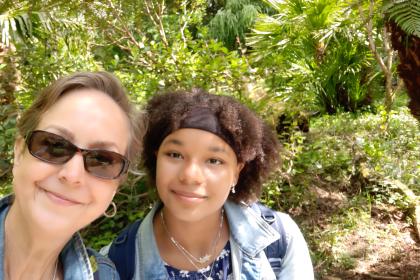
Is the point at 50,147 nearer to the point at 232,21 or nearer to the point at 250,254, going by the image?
the point at 250,254

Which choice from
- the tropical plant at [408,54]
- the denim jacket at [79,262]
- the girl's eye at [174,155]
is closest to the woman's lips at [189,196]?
the girl's eye at [174,155]

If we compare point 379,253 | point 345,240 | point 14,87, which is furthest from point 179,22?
point 379,253

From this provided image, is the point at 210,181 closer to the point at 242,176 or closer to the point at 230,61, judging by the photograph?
the point at 242,176

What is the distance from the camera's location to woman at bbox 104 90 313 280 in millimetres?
1700

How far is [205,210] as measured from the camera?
1.70 m

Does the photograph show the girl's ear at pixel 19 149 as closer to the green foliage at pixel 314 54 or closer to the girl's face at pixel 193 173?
the girl's face at pixel 193 173

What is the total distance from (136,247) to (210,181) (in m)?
0.42

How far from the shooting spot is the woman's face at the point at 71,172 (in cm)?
119

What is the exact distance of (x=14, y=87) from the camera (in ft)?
10.4

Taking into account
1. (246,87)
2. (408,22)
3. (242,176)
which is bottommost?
(242,176)

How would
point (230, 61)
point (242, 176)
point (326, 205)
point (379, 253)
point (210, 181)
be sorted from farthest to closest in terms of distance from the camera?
1. point (326, 205)
2. point (379, 253)
3. point (230, 61)
4. point (242, 176)
5. point (210, 181)

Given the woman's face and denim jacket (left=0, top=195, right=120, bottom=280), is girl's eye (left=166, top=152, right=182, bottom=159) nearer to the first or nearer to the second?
the woman's face

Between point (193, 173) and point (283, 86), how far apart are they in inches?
86.4

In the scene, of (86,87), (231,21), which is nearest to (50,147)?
(86,87)
